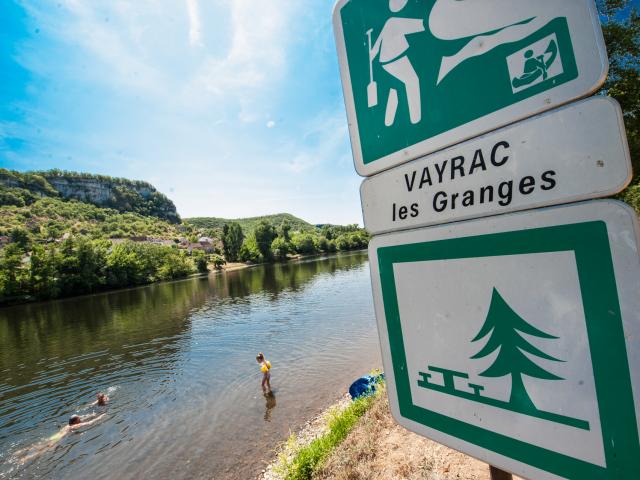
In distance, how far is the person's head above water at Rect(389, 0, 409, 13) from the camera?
3.51 feet

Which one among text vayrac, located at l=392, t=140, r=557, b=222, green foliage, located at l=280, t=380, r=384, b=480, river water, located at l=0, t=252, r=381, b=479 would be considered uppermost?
text vayrac, located at l=392, t=140, r=557, b=222

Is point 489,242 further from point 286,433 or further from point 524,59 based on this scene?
point 286,433

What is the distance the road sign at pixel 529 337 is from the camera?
0.68 metres

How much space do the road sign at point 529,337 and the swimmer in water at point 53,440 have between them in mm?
13792

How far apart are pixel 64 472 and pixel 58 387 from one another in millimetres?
7621

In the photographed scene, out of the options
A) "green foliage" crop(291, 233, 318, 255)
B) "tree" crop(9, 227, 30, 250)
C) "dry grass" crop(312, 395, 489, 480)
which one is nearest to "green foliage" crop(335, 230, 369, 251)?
"green foliage" crop(291, 233, 318, 255)

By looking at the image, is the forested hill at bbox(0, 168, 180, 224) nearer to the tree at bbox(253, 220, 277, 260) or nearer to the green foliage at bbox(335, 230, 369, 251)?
the tree at bbox(253, 220, 277, 260)

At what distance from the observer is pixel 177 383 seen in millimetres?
13578

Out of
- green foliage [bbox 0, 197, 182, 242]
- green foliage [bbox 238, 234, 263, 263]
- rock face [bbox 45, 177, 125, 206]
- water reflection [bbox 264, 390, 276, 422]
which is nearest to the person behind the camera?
water reflection [bbox 264, 390, 276, 422]

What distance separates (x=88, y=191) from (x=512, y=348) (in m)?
194

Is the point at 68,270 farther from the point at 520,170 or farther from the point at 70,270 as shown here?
the point at 520,170

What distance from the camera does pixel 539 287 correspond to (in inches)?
31.0

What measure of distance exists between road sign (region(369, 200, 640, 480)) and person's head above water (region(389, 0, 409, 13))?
79 centimetres

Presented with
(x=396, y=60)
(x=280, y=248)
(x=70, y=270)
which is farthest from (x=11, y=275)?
(x=396, y=60)
